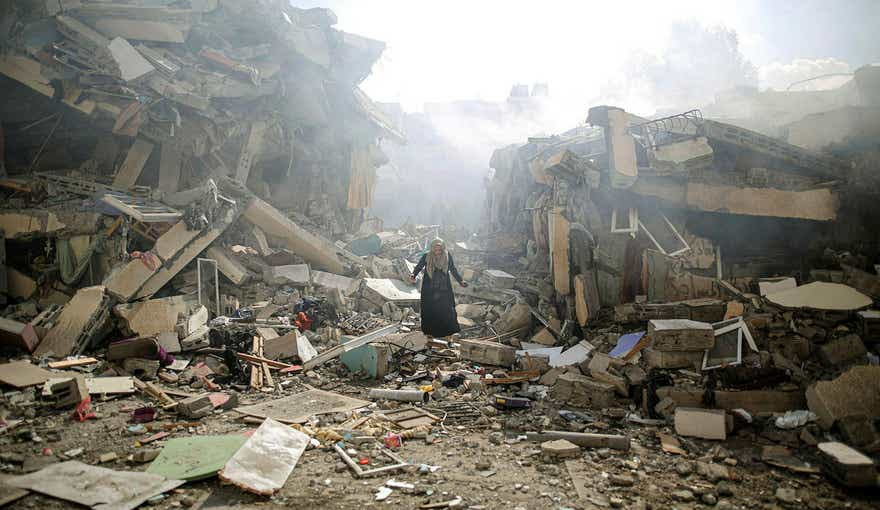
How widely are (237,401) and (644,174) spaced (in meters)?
6.25

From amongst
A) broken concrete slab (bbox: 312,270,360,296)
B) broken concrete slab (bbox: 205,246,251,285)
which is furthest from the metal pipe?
broken concrete slab (bbox: 205,246,251,285)

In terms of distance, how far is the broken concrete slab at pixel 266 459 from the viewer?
11.2 feet

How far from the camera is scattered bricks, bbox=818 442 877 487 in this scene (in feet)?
10.8

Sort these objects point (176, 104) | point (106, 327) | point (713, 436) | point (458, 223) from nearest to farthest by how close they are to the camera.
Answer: point (713, 436)
point (106, 327)
point (176, 104)
point (458, 223)

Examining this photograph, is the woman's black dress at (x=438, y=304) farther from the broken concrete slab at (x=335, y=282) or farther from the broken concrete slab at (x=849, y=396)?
the broken concrete slab at (x=849, y=396)

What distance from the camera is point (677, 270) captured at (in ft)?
23.2

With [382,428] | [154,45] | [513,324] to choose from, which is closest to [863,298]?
[513,324]

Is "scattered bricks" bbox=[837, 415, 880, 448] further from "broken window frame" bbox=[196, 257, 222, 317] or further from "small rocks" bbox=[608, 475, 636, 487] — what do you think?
"broken window frame" bbox=[196, 257, 222, 317]

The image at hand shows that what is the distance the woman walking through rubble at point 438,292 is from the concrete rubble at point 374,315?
0.34 m

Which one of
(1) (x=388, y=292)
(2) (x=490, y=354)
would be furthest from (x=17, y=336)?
(2) (x=490, y=354)

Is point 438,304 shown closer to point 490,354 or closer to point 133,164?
point 490,354

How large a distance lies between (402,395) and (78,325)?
4.49 metres

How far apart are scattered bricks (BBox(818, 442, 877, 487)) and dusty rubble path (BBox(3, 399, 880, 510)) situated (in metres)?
0.08

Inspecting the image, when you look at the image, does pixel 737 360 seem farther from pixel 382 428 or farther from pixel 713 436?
pixel 382 428
